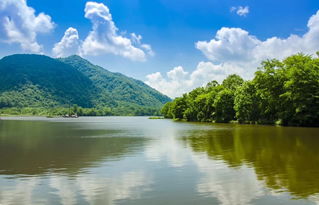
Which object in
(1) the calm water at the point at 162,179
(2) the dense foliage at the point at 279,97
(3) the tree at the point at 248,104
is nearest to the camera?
(1) the calm water at the point at 162,179

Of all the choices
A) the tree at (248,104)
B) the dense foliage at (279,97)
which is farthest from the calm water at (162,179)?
the tree at (248,104)

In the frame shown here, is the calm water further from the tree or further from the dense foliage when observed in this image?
the tree

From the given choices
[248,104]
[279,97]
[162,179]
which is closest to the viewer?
[162,179]

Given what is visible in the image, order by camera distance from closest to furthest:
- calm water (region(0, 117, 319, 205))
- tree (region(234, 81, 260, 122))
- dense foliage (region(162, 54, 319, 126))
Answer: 1. calm water (region(0, 117, 319, 205))
2. dense foliage (region(162, 54, 319, 126))
3. tree (region(234, 81, 260, 122))

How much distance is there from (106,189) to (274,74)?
7412 centimetres

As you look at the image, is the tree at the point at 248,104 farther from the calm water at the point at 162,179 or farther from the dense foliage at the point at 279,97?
the calm water at the point at 162,179

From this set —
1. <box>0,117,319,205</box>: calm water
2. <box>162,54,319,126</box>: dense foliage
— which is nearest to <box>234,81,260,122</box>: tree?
<box>162,54,319,126</box>: dense foliage

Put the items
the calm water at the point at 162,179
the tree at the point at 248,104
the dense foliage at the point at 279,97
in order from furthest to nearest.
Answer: the tree at the point at 248,104
the dense foliage at the point at 279,97
the calm water at the point at 162,179

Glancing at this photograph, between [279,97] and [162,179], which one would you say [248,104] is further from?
[162,179]

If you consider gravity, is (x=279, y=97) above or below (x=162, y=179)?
above

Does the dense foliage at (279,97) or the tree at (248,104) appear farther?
the tree at (248,104)

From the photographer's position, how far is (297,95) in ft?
230

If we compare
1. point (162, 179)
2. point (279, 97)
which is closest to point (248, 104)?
point (279, 97)

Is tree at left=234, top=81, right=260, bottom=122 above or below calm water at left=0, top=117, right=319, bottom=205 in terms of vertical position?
above
